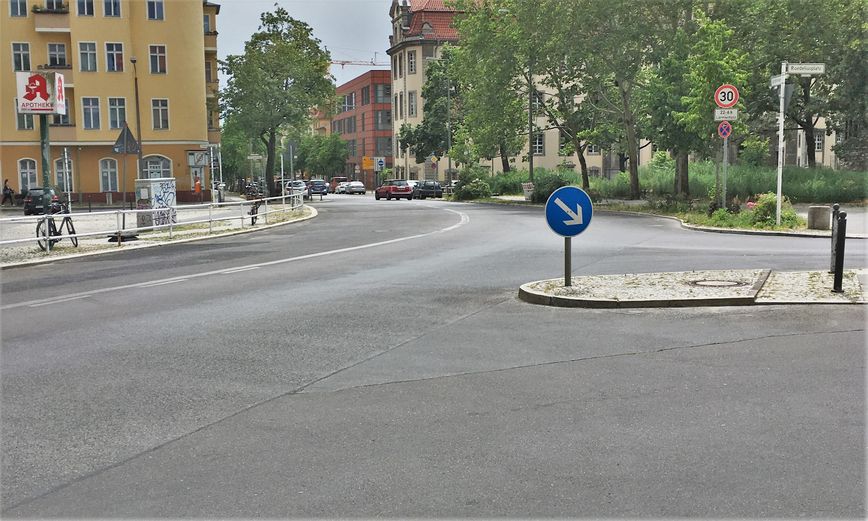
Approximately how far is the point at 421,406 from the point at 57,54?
57914mm

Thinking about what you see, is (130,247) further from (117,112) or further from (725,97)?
(117,112)

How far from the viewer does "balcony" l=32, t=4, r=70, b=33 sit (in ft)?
181

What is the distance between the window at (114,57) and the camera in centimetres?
5506

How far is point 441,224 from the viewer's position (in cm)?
2978

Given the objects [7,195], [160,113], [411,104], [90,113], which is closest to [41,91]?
[7,195]

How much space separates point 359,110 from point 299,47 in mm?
53637

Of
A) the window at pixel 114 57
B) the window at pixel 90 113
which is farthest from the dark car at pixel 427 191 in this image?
the window at pixel 90 113

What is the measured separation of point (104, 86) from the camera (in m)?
55.2

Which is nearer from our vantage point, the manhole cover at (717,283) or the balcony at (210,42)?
the manhole cover at (717,283)

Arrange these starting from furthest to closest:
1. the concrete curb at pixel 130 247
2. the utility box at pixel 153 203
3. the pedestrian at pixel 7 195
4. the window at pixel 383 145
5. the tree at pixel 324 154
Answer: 1. the tree at pixel 324 154
2. the window at pixel 383 145
3. the pedestrian at pixel 7 195
4. the utility box at pixel 153 203
5. the concrete curb at pixel 130 247

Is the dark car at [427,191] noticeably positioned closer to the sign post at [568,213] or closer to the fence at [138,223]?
the fence at [138,223]

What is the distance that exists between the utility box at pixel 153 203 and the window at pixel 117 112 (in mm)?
31352

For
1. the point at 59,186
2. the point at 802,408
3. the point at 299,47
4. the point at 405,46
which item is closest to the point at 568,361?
the point at 802,408

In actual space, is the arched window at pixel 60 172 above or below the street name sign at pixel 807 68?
below
